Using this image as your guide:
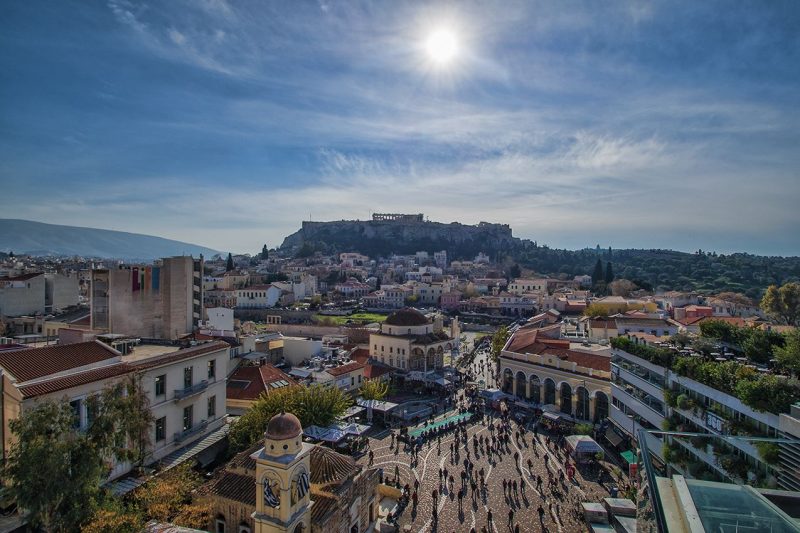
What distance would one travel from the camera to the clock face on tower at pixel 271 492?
10.8m

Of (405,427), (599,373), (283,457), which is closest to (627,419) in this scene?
(599,373)

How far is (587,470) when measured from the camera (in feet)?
68.9

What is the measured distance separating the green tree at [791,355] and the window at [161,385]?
21512 mm

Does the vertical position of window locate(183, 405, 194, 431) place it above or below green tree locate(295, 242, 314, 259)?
below

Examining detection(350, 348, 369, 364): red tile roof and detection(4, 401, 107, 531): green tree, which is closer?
detection(4, 401, 107, 531): green tree

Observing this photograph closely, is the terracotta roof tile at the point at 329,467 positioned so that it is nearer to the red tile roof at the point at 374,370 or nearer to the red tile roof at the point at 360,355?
the red tile roof at the point at 374,370

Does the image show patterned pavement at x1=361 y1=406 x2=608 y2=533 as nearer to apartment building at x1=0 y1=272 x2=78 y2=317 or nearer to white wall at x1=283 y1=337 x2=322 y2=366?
white wall at x1=283 y1=337 x2=322 y2=366

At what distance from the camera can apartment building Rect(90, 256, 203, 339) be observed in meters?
26.9

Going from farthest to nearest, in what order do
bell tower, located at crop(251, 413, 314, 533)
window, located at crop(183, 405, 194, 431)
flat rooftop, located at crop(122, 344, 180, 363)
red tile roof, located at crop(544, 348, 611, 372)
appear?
red tile roof, located at crop(544, 348, 611, 372) < window, located at crop(183, 405, 194, 431) < flat rooftop, located at crop(122, 344, 180, 363) < bell tower, located at crop(251, 413, 314, 533)

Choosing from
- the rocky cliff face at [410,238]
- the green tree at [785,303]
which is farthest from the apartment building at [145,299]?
the rocky cliff face at [410,238]

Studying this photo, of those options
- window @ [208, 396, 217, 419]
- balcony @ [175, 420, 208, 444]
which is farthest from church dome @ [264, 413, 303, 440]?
window @ [208, 396, 217, 419]

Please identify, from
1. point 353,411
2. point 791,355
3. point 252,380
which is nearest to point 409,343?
point 353,411

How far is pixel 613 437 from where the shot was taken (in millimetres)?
24438

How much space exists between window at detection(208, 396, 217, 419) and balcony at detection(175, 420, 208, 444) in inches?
18.1
